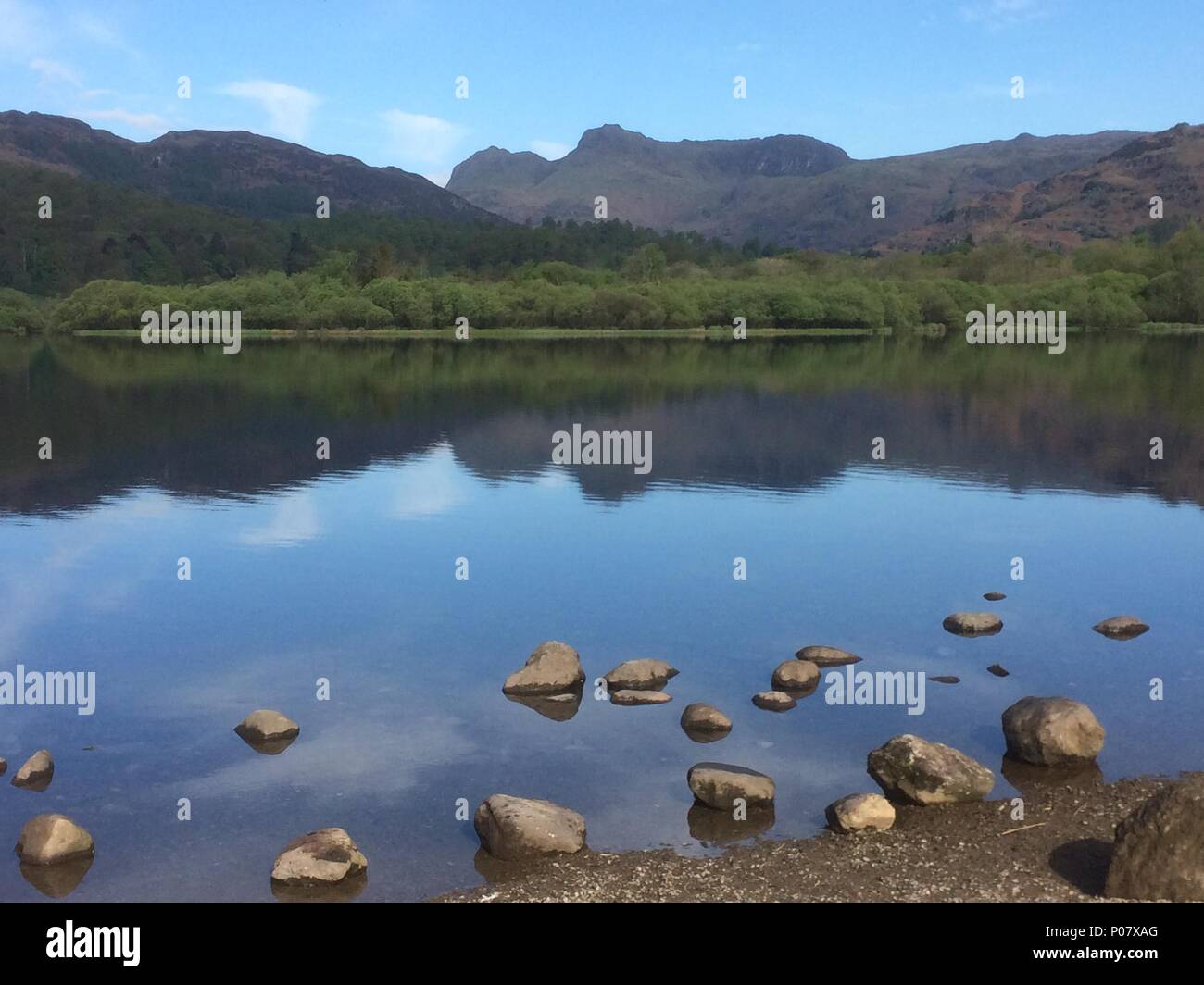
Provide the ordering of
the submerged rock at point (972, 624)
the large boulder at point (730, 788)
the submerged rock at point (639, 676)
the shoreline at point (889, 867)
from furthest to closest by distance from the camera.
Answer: the submerged rock at point (972, 624), the submerged rock at point (639, 676), the large boulder at point (730, 788), the shoreline at point (889, 867)

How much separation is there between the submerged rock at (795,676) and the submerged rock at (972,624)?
208 inches

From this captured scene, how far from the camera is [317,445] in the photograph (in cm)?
6262

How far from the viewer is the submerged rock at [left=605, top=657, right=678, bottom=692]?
24.0m

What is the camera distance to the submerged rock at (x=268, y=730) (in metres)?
21.1

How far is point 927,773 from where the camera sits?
60.3ft

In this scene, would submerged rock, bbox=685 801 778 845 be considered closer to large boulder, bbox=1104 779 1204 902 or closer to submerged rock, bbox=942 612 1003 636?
large boulder, bbox=1104 779 1204 902

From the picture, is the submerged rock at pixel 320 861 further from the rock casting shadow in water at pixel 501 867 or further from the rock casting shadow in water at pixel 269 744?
the rock casting shadow in water at pixel 269 744

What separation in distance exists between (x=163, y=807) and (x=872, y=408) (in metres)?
66.1

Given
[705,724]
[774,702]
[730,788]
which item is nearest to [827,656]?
[774,702]

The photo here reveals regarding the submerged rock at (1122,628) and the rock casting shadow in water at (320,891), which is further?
the submerged rock at (1122,628)

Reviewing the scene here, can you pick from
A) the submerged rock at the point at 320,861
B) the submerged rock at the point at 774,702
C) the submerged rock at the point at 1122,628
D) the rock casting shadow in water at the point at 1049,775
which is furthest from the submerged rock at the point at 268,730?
the submerged rock at the point at 1122,628

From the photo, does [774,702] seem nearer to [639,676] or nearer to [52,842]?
[639,676]

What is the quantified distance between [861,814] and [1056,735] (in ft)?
15.1

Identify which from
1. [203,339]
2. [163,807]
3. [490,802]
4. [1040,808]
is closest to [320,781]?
[163,807]
